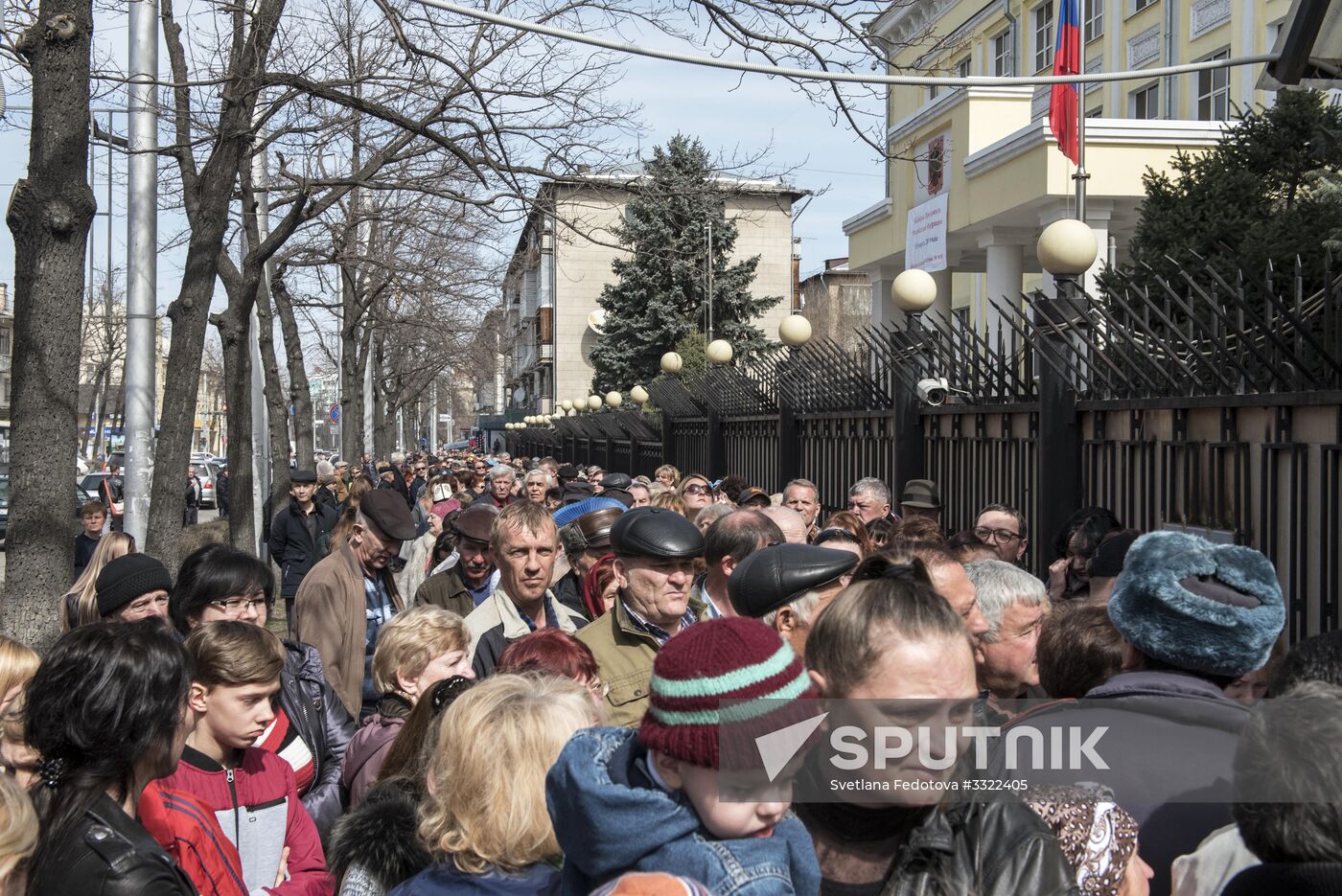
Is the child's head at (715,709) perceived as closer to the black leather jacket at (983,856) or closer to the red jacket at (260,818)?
the black leather jacket at (983,856)

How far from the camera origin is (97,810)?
2811 millimetres

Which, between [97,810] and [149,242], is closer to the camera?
[97,810]

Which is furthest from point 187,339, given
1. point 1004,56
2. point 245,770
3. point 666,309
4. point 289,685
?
point 666,309

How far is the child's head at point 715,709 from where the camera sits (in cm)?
206

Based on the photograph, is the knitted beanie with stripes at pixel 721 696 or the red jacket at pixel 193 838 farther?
the red jacket at pixel 193 838

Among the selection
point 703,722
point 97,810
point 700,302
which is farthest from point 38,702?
point 700,302

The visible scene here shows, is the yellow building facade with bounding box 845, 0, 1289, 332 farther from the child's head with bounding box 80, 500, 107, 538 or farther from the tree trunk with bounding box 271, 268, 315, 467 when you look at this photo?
the tree trunk with bounding box 271, 268, 315, 467

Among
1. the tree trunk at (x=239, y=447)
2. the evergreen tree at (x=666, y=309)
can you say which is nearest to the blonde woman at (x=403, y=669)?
the tree trunk at (x=239, y=447)

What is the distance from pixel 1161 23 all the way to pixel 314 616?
27.1 meters

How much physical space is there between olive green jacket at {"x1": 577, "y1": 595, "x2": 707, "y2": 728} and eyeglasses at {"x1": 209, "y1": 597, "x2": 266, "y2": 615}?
1.37 m

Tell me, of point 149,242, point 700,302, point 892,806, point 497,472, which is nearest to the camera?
point 892,806

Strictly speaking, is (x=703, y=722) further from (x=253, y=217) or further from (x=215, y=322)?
(x=253, y=217)

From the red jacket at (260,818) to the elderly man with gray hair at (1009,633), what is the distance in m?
2.01

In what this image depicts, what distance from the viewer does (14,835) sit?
8.64 feet
